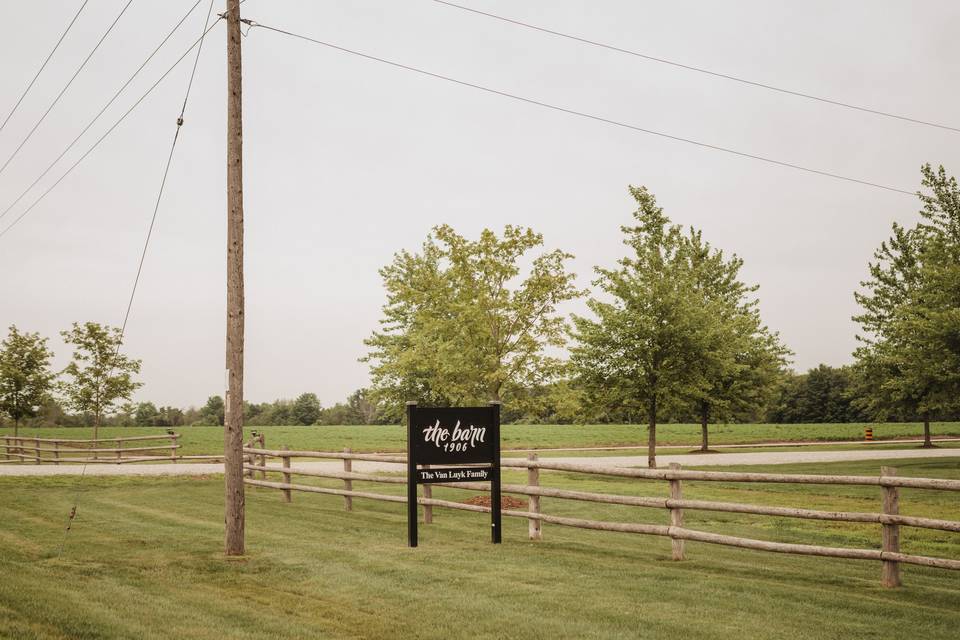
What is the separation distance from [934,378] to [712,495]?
→ 15213 mm

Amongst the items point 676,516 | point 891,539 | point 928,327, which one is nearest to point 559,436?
point 928,327

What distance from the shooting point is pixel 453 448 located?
1317cm

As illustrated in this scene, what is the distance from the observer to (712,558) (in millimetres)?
12367

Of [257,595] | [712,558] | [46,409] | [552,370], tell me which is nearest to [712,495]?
[552,370]

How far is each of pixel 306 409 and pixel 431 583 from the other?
106 meters

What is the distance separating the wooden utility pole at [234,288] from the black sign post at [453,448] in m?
2.52

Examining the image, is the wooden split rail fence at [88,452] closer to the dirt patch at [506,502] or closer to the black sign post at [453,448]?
the dirt patch at [506,502]

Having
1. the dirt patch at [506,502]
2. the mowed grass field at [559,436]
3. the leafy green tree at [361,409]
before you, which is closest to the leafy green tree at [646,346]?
the dirt patch at [506,502]

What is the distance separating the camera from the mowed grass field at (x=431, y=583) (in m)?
7.96

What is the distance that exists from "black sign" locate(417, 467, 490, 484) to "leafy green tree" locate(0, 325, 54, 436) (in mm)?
38831

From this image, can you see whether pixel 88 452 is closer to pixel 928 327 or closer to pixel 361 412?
pixel 928 327

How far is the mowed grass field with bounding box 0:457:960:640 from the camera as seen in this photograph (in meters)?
7.96

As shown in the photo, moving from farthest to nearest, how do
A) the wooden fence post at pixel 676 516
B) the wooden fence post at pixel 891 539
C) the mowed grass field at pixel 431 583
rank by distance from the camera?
the wooden fence post at pixel 676 516 < the wooden fence post at pixel 891 539 < the mowed grass field at pixel 431 583

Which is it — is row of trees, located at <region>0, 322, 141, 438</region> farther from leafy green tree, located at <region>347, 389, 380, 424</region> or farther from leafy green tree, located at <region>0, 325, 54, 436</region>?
leafy green tree, located at <region>347, 389, 380, 424</region>
